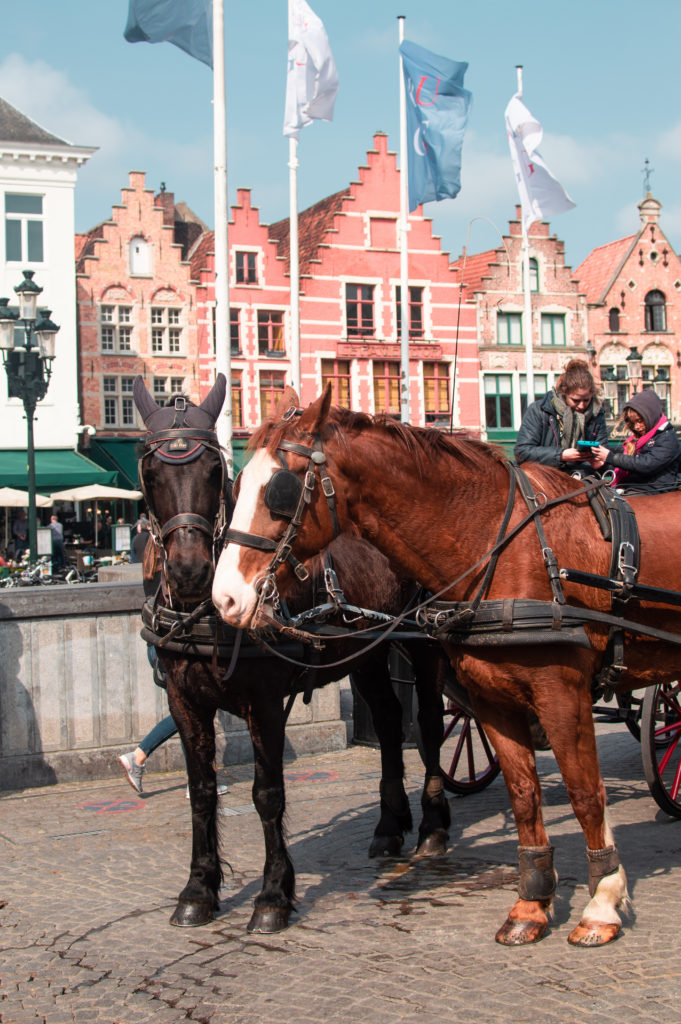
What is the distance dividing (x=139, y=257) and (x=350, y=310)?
27.1 ft

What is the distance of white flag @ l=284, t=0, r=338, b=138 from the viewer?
1683 centimetres

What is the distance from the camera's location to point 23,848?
5711 mm

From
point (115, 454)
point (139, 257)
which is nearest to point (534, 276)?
point (139, 257)

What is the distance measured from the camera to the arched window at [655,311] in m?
A: 43.7

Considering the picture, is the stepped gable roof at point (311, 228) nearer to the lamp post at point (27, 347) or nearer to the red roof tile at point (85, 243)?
the red roof tile at point (85, 243)

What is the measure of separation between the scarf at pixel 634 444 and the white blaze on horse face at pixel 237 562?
6.31ft

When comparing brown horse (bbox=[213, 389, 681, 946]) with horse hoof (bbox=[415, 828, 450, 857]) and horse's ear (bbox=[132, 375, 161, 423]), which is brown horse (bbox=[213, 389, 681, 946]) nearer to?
horse's ear (bbox=[132, 375, 161, 423])

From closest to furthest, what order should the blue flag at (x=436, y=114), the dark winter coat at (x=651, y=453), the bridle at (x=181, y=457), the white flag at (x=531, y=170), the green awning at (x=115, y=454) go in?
1. the bridle at (x=181, y=457)
2. the dark winter coat at (x=651, y=453)
3. the blue flag at (x=436, y=114)
4. the white flag at (x=531, y=170)
5. the green awning at (x=115, y=454)

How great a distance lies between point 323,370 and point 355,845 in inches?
1333

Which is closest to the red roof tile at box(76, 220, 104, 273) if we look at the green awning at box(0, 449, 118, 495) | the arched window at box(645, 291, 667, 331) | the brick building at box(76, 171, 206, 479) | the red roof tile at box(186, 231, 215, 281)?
the brick building at box(76, 171, 206, 479)

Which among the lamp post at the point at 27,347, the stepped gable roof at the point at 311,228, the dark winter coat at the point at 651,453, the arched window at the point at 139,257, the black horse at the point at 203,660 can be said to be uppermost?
the stepped gable roof at the point at 311,228

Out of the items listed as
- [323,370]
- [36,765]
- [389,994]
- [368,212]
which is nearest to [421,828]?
[389,994]

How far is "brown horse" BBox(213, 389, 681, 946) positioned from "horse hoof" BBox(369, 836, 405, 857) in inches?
48.2

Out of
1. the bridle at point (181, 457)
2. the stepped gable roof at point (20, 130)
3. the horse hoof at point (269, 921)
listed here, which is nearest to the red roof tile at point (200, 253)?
the stepped gable roof at point (20, 130)
